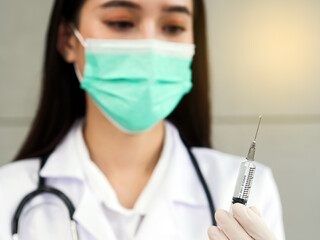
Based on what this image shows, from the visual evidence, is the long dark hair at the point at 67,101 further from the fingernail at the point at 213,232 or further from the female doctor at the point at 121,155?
the fingernail at the point at 213,232

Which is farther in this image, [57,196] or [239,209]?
[57,196]

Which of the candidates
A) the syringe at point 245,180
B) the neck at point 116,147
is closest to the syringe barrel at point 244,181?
the syringe at point 245,180

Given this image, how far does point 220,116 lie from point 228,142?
3.4 inches

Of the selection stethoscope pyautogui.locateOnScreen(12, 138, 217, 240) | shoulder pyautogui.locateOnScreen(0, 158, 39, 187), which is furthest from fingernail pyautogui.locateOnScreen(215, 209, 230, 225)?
shoulder pyautogui.locateOnScreen(0, 158, 39, 187)

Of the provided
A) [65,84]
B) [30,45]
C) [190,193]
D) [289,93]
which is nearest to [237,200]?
[190,193]

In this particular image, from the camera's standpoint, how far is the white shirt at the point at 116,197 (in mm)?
878

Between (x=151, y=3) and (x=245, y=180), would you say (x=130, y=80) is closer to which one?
(x=151, y=3)

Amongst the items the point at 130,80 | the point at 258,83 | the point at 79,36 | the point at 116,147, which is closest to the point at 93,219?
the point at 116,147

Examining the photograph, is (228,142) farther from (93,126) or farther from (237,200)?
(237,200)

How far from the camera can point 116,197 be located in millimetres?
919

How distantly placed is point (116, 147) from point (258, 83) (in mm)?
550

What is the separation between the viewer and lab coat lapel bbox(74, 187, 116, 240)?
827 millimetres

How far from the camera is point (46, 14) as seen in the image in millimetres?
1270

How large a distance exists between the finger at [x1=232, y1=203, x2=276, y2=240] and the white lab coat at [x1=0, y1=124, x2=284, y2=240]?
10.3 inches
